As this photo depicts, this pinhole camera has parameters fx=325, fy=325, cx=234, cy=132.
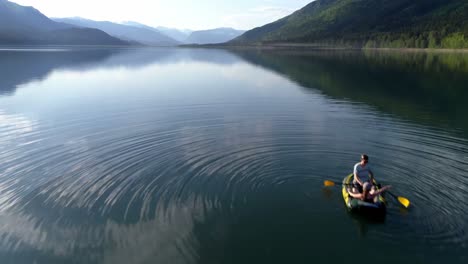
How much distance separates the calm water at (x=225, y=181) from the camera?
15.1 metres

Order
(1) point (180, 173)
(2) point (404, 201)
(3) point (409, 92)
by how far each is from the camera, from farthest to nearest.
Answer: (3) point (409, 92), (1) point (180, 173), (2) point (404, 201)

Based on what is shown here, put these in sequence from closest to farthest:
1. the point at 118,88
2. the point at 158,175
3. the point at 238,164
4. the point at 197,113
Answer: the point at 158,175 < the point at 238,164 < the point at 197,113 < the point at 118,88

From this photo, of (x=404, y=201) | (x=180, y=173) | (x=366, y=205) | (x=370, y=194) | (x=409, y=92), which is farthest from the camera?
(x=409, y=92)

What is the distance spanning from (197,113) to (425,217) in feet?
96.0

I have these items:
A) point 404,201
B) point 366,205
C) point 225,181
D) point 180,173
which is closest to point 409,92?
point 404,201

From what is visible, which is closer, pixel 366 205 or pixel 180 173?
pixel 366 205

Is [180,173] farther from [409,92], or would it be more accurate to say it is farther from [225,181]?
[409,92]

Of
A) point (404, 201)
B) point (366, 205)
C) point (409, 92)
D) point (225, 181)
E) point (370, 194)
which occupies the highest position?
point (370, 194)

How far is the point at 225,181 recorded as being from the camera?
70.3 ft

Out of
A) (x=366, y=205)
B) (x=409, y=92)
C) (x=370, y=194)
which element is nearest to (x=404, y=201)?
(x=370, y=194)

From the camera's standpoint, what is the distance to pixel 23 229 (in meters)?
16.6

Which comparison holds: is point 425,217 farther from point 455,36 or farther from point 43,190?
point 455,36

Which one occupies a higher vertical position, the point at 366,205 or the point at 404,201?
the point at 366,205

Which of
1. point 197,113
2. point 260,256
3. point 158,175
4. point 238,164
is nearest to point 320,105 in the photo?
point 197,113
